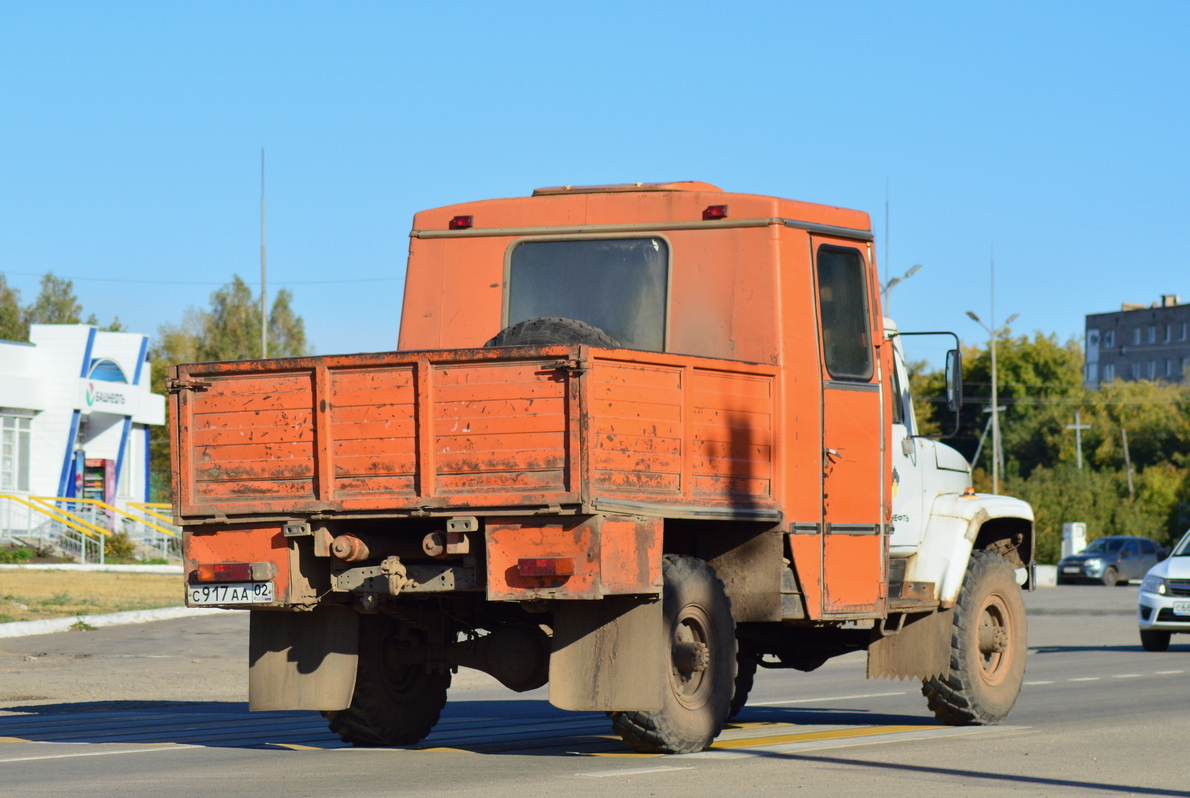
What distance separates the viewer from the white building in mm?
50312

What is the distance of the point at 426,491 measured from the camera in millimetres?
8703

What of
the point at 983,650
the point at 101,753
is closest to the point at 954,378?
the point at 983,650

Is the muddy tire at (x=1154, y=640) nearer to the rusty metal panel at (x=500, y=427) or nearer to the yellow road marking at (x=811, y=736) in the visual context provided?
the yellow road marking at (x=811, y=736)

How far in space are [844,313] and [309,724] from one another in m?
4.88

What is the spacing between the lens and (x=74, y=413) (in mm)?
51625

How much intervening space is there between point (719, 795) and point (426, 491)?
2.15 metres

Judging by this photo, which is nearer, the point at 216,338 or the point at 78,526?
the point at 78,526

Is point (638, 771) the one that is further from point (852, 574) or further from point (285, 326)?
point (285, 326)

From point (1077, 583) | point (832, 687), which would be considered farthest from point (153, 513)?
point (832, 687)

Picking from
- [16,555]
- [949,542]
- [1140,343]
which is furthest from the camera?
[1140,343]

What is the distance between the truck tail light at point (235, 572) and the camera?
9000 mm

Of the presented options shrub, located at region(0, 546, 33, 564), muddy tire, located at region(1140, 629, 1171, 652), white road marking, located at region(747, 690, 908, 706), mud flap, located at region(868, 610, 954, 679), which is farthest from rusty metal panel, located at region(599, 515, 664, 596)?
shrub, located at region(0, 546, 33, 564)

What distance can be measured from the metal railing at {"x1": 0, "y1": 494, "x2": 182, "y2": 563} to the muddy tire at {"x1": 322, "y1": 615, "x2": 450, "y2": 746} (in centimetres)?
3295

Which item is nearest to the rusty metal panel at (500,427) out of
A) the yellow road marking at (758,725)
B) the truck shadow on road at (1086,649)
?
the yellow road marking at (758,725)
